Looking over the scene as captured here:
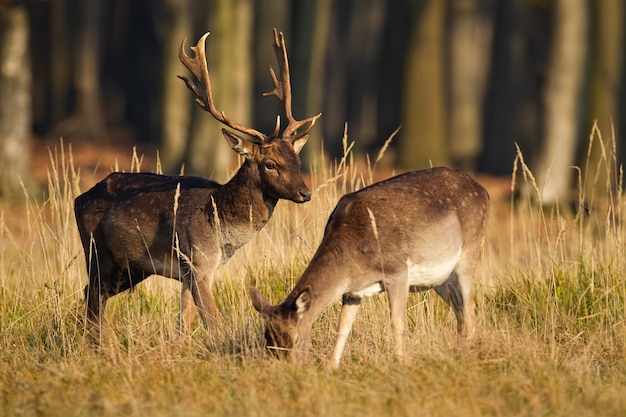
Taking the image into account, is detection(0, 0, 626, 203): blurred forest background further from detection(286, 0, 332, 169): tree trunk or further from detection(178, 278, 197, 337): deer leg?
detection(178, 278, 197, 337): deer leg

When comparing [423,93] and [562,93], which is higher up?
[562,93]

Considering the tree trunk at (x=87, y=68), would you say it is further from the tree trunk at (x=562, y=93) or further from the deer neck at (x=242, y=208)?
the deer neck at (x=242, y=208)

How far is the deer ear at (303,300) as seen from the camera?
7.03m

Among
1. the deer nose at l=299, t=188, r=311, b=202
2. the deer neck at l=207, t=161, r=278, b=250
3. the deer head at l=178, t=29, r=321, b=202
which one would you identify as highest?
the deer head at l=178, t=29, r=321, b=202

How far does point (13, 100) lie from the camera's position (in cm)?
1731

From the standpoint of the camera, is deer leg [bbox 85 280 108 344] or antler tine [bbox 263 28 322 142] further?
deer leg [bbox 85 280 108 344]

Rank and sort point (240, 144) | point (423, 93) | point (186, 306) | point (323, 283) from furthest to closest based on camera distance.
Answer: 1. point (423, 93)
2. point (186, 306)
3. point (240, 144)
4. point (323, 283)

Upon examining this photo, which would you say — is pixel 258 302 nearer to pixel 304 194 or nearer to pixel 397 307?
pixel 397 307

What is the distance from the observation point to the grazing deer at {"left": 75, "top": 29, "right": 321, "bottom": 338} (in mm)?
8156

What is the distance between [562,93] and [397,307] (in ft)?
33.3

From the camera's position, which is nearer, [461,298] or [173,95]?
[461,298]

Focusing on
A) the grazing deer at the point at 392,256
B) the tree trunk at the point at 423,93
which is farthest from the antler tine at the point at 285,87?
the tree trunk at the point at 423,93

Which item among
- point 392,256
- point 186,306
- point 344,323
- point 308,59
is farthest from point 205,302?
point 308,59

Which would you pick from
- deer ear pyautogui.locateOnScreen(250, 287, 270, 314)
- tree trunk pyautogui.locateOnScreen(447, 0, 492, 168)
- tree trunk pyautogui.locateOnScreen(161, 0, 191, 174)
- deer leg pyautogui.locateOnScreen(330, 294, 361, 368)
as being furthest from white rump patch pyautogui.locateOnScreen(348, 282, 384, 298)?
tree trunk pyautogui.locateOnScreen(447, 0, 492, 168)
